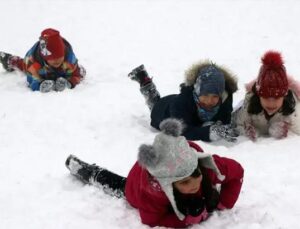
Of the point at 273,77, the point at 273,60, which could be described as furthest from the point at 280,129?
the point at 273,60

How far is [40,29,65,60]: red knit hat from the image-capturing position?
595cm

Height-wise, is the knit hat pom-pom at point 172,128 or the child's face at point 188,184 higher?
the knit hat pom-pom at point 172,128

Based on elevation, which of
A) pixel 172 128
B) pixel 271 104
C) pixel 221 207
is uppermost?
pixel 172 128

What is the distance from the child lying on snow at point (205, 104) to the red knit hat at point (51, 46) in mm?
1784

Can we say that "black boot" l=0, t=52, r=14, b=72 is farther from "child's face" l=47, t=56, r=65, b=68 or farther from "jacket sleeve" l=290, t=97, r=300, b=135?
"jacket sleeve" l=290, t=97, r=300, b=135

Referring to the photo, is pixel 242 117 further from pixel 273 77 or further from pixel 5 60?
pixel 5 60

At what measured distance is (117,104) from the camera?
5664 mm

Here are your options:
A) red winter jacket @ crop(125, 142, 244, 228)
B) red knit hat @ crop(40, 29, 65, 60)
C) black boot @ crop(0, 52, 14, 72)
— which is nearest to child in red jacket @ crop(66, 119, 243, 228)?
red winter jacket @ crop(125, 142, 244, 228)

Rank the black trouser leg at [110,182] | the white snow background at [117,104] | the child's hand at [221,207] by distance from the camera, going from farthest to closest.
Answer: the black trouser leg at [110,182]
the white snow background at [117,104]
the child's hand at [221,207]

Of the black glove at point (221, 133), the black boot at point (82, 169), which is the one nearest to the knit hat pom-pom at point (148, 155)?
the black boot at point (82, 169)

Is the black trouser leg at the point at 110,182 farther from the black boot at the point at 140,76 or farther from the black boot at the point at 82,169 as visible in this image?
the black boot at the point at 140,76

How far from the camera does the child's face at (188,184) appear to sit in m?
2.96

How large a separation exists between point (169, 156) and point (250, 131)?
193cm

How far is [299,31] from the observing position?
26.0ft
